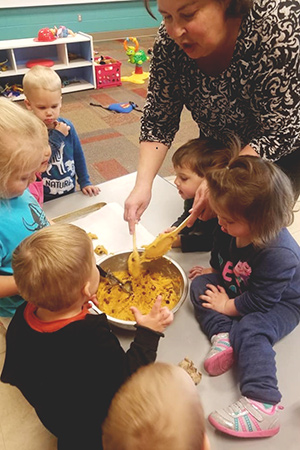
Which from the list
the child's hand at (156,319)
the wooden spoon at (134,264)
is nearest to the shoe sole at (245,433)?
the child's hand at (156,319)

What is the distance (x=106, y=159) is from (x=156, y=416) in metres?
2.43

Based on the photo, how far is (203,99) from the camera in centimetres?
119

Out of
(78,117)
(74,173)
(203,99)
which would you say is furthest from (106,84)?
(203,99)

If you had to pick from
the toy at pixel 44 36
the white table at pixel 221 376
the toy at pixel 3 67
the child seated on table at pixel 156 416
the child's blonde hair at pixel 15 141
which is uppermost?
the child's blonde hair at pixel 15 141

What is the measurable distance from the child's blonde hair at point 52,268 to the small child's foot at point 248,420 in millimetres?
413

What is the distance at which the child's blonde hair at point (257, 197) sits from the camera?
86 centimetres

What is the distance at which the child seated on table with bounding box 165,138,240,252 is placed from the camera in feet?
4.03

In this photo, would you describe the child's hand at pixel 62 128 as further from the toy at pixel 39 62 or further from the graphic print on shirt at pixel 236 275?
the toy at pixel 39 62

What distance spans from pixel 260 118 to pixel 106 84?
128 inches

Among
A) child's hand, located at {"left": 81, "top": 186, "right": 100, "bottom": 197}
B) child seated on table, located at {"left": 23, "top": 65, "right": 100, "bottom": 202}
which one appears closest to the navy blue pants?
child's hand, located at {"left": 81, "top": 186, "right": 100, "bottom": 197}

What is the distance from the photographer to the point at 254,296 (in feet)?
3.06

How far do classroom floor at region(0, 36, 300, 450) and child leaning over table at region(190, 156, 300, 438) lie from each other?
2.1 inches

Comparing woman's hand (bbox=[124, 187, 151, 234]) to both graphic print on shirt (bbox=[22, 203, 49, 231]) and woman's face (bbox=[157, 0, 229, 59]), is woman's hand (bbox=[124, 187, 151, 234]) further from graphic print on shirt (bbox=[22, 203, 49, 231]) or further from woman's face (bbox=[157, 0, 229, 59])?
woman's face (bbox=[157, 0, 229, 59])

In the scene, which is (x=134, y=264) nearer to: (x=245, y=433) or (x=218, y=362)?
(x=218, y=362)
